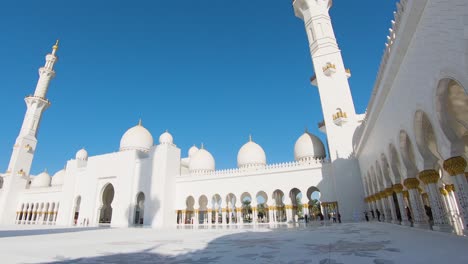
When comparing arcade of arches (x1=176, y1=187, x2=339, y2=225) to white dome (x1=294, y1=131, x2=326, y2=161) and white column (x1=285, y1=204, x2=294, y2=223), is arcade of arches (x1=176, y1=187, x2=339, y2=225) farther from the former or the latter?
white dome (x1=294, y1=131, x2=326, y2=161)

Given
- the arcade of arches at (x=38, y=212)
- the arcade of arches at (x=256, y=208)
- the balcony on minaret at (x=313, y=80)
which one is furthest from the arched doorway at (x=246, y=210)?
the arcade of arches at (x=38, y=212)

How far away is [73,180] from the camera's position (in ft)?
79.1

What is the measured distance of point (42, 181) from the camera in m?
31.9

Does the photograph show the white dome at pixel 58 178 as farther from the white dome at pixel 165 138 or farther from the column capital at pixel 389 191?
the column capital at pixel 389 191

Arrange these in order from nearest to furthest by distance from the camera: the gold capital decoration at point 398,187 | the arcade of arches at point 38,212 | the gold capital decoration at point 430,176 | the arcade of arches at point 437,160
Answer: the arcade of arches at point 437,160, the gold capital decoration at point 430,176, the gold capital decoration at point 398,187, the arcade of arches at point 38,212

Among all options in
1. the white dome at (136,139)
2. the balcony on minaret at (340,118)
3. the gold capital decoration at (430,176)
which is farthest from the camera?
the white dome at (136,139)

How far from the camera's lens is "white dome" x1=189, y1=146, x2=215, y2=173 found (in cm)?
2311

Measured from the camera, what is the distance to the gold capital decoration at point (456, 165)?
5.34 meters

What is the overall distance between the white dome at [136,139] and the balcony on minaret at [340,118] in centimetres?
1608

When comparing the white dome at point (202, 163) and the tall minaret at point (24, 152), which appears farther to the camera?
the tall minaret at point (24, 152)

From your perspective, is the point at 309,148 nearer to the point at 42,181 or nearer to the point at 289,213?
the point at 289,213

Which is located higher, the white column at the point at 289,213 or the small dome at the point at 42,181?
the small dome at the point at 42,181

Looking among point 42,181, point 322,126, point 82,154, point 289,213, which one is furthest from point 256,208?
point 42,181

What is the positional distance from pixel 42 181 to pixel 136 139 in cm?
1693
